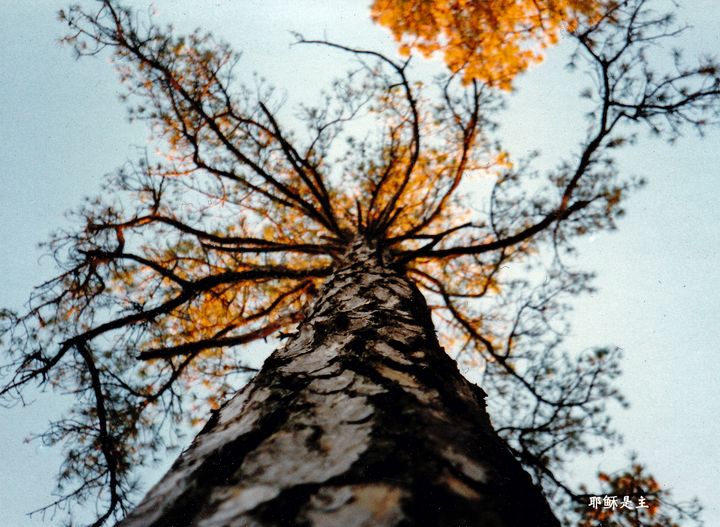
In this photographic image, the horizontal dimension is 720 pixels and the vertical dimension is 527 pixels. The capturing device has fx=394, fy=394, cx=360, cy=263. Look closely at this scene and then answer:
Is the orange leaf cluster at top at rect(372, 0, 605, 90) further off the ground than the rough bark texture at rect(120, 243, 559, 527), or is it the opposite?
the orange leaf cluster at top at rect(372, 0, 605, 90)

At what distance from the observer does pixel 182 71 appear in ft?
15.3

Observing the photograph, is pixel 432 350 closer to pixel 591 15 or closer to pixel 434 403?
pixel 434 403

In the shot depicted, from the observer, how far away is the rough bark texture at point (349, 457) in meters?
0.62

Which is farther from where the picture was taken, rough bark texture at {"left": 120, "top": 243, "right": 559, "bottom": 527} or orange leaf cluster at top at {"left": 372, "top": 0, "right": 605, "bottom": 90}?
orange leaf cluster at top at {"left": 372, "top": 0, "right": 605, "bottom": 90}

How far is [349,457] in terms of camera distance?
0.73m

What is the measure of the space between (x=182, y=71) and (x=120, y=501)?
4546 millimetres

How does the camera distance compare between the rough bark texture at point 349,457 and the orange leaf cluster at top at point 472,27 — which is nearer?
Result: the rough bark texture at point 349,457

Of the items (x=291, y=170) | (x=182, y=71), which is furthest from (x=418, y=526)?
(x=291, y=170)

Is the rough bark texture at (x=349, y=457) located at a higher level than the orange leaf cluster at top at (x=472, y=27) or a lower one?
lower

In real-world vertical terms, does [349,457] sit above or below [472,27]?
below

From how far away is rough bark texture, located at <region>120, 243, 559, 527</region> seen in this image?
619mm

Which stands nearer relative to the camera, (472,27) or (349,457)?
(349,457)

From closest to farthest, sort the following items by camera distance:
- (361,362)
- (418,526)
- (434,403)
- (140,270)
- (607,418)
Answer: (418,526)
(434,403)
(361,362)
(607,418)
(140,270)

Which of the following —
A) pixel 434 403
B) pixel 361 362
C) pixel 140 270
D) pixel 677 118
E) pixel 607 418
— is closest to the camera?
pixel 434 403
